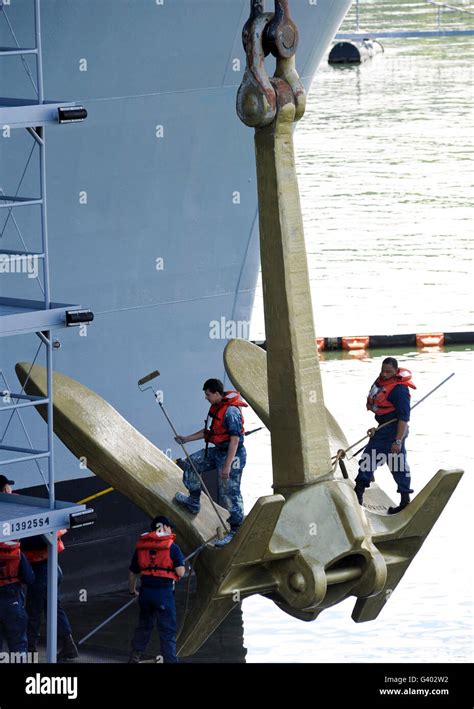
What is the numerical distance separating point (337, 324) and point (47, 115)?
17556 mm

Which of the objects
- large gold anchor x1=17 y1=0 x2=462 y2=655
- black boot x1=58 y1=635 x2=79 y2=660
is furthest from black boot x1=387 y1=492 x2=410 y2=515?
black boot x1=58 y1=635 x2=79 y2=660

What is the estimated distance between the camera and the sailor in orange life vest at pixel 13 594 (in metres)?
15.0

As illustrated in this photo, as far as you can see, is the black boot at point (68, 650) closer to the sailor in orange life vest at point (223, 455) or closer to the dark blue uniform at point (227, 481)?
the sailor in orange life vest at point (223, 455)

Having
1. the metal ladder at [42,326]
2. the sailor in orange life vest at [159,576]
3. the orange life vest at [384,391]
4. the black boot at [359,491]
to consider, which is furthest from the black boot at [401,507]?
the metal ladder at [42,326]

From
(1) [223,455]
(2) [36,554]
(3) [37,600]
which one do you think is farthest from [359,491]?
(3) [37,600]

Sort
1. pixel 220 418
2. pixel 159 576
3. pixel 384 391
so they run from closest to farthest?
pixel 159 576 → pixel 220 418 → pixel 384 391

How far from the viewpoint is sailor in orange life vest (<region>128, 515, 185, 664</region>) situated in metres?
15.1

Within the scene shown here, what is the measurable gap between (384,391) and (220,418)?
1887mm

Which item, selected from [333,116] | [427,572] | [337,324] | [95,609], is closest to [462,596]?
[427,572]

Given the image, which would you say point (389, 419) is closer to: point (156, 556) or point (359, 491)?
point (359, 491)

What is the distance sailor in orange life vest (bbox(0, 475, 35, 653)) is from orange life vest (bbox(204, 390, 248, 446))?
191 cm

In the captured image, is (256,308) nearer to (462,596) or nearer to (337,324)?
(337,324)

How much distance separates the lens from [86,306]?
60.6 feet

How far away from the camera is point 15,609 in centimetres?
1510
